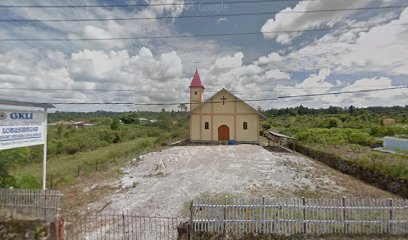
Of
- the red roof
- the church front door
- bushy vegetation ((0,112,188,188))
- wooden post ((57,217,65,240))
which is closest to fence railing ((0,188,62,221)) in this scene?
wooden post ((57,217,65,240))

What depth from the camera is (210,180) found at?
39.6 feet

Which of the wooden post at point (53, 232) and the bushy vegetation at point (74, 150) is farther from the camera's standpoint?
the bushy vegetation at point (74, 150)

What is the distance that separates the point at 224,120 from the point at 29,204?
1980cm

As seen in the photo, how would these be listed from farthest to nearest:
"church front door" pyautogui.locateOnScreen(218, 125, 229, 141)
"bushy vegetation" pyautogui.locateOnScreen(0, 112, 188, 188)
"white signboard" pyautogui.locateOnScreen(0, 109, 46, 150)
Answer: "church front door" pyautogui.locateOnScreen(218, 125, 229, 141)
"bushy vegetation" pyautogui.locateOnScreen(0, 112, 188, 188)
"white signboard" pyautogui.locateOnScreen(0, 109, 46, 150)

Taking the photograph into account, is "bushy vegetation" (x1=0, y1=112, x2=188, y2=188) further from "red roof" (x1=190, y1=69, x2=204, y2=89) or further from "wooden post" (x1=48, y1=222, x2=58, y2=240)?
"red roof" (x1=190, y1=69, x2=204, y2=89)

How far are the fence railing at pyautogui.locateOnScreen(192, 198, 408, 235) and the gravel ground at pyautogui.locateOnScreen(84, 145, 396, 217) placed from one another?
228 centimetres

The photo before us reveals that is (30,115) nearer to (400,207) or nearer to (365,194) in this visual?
(400,207)

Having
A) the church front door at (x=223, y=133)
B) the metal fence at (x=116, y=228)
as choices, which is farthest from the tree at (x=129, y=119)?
the metal fence at (x=116, y=228)

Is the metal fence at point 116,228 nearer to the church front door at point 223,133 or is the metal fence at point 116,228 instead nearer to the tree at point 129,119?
the church front door at point 223,133

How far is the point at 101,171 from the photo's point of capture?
47.5 ft

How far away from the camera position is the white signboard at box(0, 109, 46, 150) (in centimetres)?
733

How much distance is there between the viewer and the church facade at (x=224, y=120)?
24.6 metres

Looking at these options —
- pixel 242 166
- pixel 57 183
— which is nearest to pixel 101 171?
pixel 57 183

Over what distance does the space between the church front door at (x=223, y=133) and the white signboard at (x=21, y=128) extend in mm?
18028
